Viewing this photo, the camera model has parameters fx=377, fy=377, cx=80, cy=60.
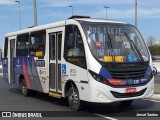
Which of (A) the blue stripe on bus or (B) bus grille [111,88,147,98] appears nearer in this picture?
(A) the blue stripe on bus

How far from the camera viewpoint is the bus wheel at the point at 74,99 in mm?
11373

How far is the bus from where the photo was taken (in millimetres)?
10664

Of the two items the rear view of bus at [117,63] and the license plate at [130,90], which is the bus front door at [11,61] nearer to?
the rear view of bus at [117,63]

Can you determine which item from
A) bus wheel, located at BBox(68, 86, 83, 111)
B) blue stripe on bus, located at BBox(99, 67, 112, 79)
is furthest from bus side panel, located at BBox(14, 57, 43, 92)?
blue stripe on bus, located at BBox(99, 67, 112, 79)

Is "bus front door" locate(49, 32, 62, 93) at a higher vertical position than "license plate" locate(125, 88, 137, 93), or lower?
higher

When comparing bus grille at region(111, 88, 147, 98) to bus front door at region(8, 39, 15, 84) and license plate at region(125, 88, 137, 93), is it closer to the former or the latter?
license plate at region(125, 88, 137, 93)

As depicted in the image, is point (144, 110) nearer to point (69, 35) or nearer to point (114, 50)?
point (114, 50)

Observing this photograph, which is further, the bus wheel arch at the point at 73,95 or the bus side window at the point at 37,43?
the bus side window at the point at 37,43

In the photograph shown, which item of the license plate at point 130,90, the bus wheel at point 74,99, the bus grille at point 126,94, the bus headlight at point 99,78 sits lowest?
the bus wheel at point 74,99

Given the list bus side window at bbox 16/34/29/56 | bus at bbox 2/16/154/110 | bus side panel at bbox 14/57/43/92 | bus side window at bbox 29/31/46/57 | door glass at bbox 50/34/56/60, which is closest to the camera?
bus at bbox 2/16/154/110

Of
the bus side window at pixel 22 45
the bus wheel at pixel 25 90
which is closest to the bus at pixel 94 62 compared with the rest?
the bus side window at pixel 22 45

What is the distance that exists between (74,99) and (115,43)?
2125 millimetres

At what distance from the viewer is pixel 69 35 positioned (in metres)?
12.0

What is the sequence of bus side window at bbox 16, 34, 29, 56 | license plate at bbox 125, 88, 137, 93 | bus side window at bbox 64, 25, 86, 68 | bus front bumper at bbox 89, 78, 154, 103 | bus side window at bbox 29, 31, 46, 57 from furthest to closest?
bus side window at bbox 16, 34, 29, 56 → bus side window at bbox 29, 31, 46, 57 → bus side window at bbox 64, 25, 86, 68 → license plate at bbox 125, 88, 137, 93 → bus front bumper at bbox 89, 78, 154, 103
